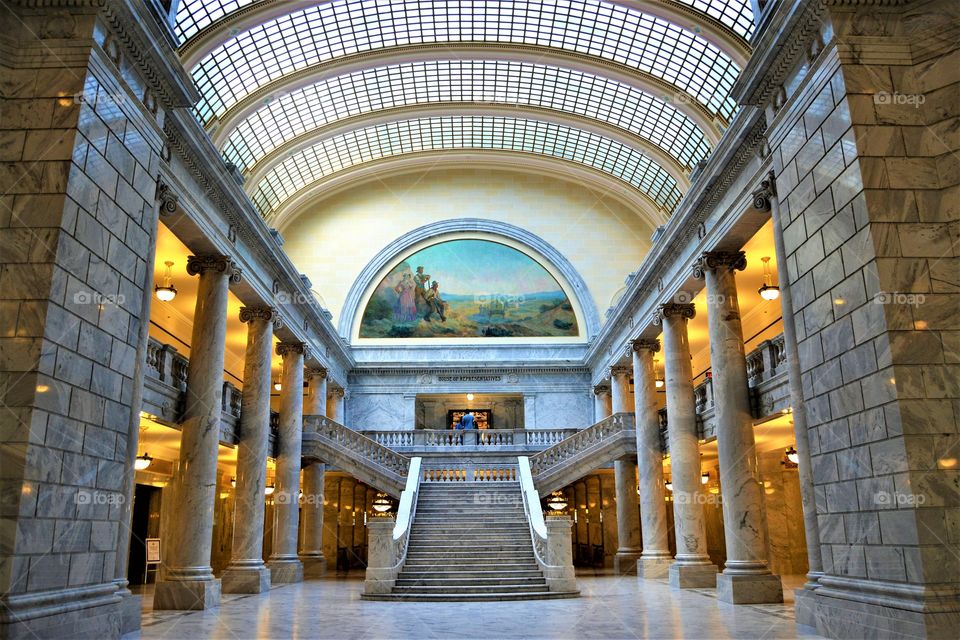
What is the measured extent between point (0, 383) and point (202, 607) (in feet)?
23.5

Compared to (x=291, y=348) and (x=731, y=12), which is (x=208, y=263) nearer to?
(x=291, y=348)

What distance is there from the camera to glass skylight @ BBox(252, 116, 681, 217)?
29375 mm

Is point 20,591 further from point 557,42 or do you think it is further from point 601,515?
point 601,515

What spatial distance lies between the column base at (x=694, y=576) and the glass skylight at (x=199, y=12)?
1787 cm

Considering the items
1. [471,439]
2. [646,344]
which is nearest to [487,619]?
[646,344]

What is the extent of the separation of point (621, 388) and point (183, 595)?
17.0m

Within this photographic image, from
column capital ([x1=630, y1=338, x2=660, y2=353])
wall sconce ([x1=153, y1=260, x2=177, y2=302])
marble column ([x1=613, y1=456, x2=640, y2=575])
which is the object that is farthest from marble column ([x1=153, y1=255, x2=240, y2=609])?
marble column ([x1=613, y1=456, x2=640, y2=575])

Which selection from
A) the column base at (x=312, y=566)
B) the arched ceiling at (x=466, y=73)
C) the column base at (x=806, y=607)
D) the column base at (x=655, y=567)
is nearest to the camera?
the column base at (x=806, y=607)

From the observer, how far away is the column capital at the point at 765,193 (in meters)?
13.4

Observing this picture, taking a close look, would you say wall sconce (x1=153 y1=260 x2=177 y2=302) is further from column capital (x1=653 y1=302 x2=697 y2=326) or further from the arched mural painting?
the arched mural painting

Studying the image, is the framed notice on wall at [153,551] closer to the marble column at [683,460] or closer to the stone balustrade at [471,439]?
the stone balustrade at [471,439]

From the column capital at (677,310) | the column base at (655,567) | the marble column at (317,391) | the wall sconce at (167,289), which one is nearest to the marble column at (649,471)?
the column base at (655,567)

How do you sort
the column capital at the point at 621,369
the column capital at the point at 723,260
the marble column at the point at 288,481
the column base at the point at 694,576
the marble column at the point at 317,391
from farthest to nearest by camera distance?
the column capital at the point at 621,369 → the marble column at the point at 317,391 → the marble column at the point at 288,481 → the column base at the point at 694,576 → the column capital at the point at 723,260

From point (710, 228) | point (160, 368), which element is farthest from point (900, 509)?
point (160, 368)
